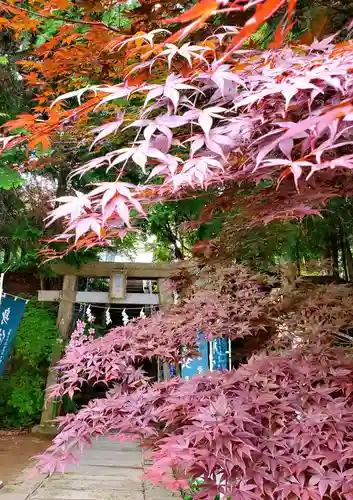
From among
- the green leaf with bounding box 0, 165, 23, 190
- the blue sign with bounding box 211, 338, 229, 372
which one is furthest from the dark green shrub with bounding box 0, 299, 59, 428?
the green leaf with bounding box 0, 165, 23, 190

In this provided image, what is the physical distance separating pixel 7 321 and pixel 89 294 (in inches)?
52.0

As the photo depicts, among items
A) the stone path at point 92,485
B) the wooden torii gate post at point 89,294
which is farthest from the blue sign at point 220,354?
the wooden torii gate post at point 89,294

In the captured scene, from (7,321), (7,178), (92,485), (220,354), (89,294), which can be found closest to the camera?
(7,178)

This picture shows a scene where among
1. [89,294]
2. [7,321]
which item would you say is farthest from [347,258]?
[7,321]

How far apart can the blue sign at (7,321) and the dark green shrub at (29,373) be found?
3.03 feet

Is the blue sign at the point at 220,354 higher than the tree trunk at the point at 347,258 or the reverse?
the reverse

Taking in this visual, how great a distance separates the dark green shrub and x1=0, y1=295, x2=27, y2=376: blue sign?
0.92 metres

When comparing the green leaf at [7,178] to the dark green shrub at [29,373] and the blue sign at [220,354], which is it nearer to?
the blue sign at [220,354]

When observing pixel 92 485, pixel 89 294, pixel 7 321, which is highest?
pixel 89 294

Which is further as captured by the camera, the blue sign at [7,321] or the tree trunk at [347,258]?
the blue sign at [7,321]

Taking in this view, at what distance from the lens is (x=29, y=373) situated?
7.10 meters

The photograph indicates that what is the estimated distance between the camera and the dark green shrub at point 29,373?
670cm

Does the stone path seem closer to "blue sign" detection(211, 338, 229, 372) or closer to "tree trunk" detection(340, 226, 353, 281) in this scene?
"blue sign" detection(211, 338, 229, 372)

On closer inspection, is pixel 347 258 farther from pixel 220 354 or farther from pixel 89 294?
pixel 89 294
